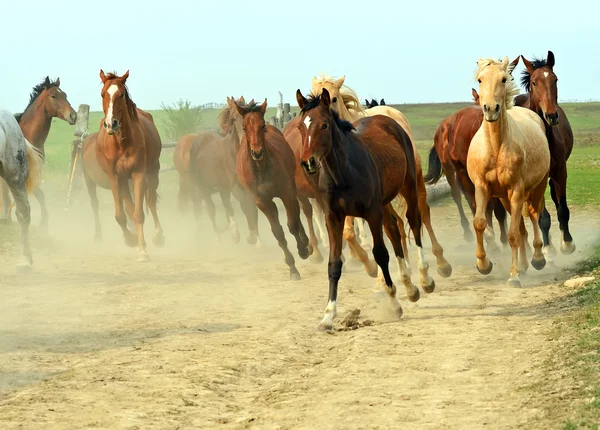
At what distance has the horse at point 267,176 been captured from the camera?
12.5 meters

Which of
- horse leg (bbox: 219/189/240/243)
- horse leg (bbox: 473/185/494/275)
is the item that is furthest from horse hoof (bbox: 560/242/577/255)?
horse leg (bbox: 219/189/240/243)

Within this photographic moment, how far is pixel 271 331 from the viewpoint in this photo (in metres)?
9.34

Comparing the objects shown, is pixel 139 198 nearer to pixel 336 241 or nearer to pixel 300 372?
pixel 336 241

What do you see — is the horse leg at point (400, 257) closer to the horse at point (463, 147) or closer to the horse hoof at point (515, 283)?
the horse hoof at point (515, 283)

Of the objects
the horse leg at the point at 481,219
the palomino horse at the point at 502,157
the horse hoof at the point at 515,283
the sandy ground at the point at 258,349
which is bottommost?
the horse hoof at the point at 515,283

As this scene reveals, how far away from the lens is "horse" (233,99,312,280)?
12.5 m

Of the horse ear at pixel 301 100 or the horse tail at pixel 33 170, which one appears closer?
the horse ear at pixel 301 100

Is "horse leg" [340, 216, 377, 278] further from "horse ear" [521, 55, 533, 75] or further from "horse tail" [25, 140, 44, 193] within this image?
"horse tail" [25, 140, 44, 193]

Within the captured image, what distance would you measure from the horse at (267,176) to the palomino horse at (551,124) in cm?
331

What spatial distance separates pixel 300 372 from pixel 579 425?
8.32 ft

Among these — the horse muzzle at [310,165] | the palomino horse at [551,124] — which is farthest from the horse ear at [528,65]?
the horse muzzle at [310,165]

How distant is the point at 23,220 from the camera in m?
14.3

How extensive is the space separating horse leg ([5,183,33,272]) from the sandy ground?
0.22 metres

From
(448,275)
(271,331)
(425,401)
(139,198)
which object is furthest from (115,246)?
(425,401)
